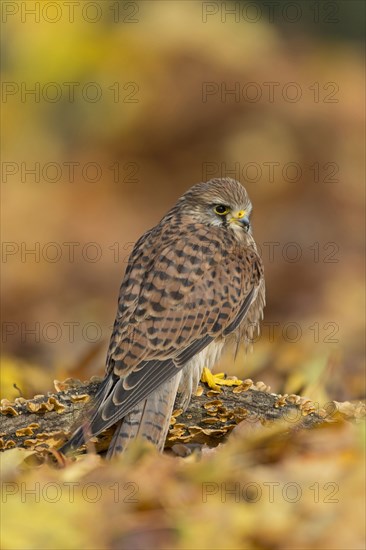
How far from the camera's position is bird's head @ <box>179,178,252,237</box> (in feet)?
14.9

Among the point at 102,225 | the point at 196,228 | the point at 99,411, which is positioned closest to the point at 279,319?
the point at 102,225

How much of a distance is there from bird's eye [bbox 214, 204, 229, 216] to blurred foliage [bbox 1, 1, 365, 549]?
0.89m

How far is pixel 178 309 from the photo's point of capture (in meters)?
4.08

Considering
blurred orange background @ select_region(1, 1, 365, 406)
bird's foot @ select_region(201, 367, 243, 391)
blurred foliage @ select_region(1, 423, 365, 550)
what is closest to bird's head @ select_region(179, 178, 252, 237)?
bird's foot @ select_region(201, 367, 243, 391)

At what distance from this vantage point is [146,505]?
2.27m

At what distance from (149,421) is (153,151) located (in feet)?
19.9

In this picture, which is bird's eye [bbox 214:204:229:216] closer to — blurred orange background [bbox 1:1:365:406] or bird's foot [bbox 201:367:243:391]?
bird's foot [bbox 201:367:243:391]

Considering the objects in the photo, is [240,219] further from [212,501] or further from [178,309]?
[212,501]

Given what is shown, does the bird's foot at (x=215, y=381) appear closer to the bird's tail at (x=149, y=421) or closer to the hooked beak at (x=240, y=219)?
the bird's tail at (x=149, y=421)

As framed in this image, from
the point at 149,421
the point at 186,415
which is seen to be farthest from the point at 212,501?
the point at 186,415

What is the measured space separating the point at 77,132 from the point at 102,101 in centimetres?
43

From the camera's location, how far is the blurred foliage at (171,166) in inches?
277

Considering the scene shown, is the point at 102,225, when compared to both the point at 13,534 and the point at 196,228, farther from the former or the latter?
the point at 13,534

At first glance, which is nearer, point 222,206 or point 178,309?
point 178,309
